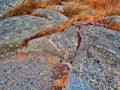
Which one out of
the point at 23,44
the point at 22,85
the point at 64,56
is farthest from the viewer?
the point at 23,44

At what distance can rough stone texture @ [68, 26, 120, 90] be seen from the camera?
10.1 ft

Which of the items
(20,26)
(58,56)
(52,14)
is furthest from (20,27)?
(58,56)

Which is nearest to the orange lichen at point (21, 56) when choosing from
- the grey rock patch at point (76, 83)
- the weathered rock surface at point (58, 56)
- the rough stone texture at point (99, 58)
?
the weathered rock surface at point (58, 56)

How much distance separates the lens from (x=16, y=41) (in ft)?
12.8

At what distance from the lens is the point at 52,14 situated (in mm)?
4801

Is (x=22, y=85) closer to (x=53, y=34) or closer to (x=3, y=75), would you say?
(x=3, y=75)

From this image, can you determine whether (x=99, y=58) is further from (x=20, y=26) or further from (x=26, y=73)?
(x=20, y=26)

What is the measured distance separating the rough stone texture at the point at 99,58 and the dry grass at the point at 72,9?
85cm

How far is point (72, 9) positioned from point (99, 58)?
6.01ft

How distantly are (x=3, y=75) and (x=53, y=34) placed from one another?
115 cm

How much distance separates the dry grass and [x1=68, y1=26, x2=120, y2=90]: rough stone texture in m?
0.85

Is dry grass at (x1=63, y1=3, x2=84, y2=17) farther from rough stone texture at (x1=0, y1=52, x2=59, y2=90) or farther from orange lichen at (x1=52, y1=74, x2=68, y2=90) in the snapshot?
orange lichen at (x1=52, y1=74, x2=68, y2=90)

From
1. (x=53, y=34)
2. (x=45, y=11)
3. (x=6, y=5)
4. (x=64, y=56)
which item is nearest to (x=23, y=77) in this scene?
(x=64, y=56)

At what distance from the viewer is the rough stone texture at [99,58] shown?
3070mm
